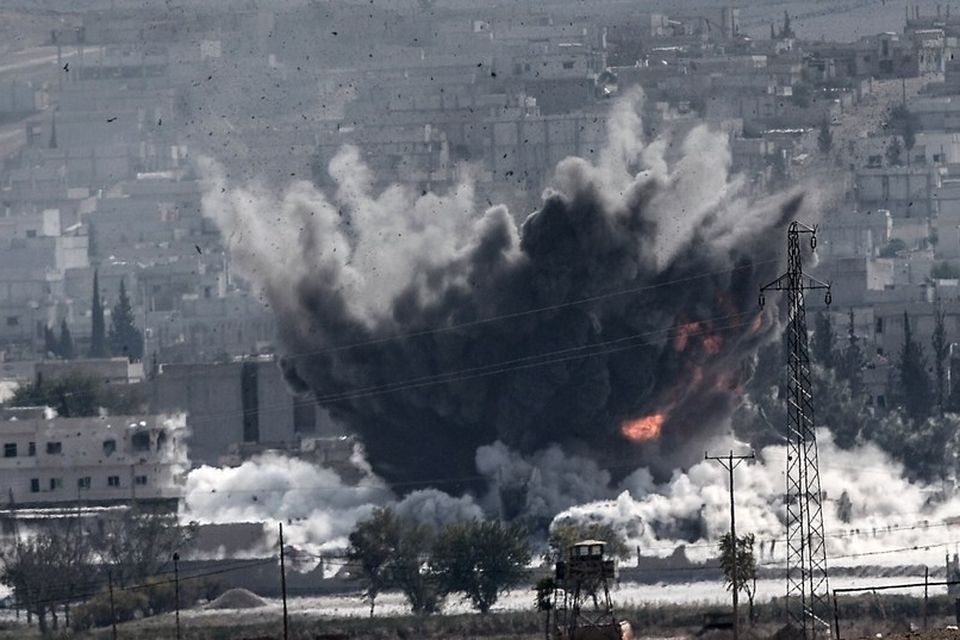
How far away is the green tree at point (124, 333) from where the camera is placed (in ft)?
475

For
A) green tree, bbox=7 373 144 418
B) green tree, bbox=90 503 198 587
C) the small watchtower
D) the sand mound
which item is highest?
green tree, bbox=7 373 144 418

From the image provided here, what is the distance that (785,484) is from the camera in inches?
3706

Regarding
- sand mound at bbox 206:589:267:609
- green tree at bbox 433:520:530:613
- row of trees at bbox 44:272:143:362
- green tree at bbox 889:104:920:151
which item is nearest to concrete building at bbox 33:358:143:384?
row of trees at bbox 44:272:143:362

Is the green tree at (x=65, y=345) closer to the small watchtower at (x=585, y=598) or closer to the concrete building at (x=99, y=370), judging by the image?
the concrete building at (x=99, y=370)

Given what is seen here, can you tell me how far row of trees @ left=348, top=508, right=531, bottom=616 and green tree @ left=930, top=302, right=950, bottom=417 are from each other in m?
28.8

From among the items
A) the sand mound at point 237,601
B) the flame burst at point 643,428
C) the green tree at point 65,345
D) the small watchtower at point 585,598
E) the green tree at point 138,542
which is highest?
the green tree at point 65,345

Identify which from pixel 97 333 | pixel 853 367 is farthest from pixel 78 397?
pixel 97 333

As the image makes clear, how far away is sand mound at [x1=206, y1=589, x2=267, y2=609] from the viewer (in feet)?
271

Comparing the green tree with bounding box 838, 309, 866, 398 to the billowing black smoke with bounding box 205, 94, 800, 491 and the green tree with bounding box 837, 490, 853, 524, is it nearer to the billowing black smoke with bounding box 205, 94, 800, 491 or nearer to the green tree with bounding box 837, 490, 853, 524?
the billowing black smoke with bounding box 205, 94, 800, 491

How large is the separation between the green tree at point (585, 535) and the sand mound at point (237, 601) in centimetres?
575

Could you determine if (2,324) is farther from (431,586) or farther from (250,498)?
(431,586)

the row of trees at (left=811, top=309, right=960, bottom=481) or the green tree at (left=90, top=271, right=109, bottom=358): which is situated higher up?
the green tree at (left=90, top=271, right=109, bottom=358)

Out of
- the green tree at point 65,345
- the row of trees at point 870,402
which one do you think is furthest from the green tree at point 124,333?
the row of trees at point 870,402

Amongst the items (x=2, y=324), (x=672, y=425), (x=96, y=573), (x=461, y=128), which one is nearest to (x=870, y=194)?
(x=461, y=128)
